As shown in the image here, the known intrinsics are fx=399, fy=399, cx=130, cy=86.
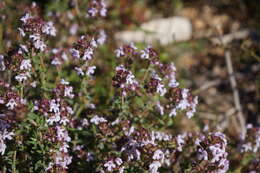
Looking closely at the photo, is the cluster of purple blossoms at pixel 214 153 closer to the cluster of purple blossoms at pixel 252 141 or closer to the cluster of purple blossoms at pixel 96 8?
the cluster of purple blossoms at pixel 252 141

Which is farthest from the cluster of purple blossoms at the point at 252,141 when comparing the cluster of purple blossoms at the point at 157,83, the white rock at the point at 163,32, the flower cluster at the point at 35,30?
the white rock at the point at 163,32

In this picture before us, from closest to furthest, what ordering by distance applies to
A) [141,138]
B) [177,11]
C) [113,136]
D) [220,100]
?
[141,138]
[113,136]
[220,100]
[177,11]

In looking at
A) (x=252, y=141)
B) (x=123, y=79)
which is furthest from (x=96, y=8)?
(x=252, y=141)

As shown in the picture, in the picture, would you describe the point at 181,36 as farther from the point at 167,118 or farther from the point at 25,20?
the point at 25,20

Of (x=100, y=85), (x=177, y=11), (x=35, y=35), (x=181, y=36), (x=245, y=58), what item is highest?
(x=177, y=11)

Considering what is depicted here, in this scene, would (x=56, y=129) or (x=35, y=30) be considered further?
(x=35, y=30)

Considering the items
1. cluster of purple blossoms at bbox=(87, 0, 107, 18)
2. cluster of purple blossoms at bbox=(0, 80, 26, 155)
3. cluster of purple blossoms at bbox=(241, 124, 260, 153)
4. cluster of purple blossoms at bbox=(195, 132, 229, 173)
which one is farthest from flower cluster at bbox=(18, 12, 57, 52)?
cluster of purple blossoms at bbox=(241, 124, 260, 153)

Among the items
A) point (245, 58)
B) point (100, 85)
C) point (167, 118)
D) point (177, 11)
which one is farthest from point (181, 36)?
point (167, 118)

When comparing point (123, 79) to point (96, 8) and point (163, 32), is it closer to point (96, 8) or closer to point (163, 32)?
point (96, 8)
